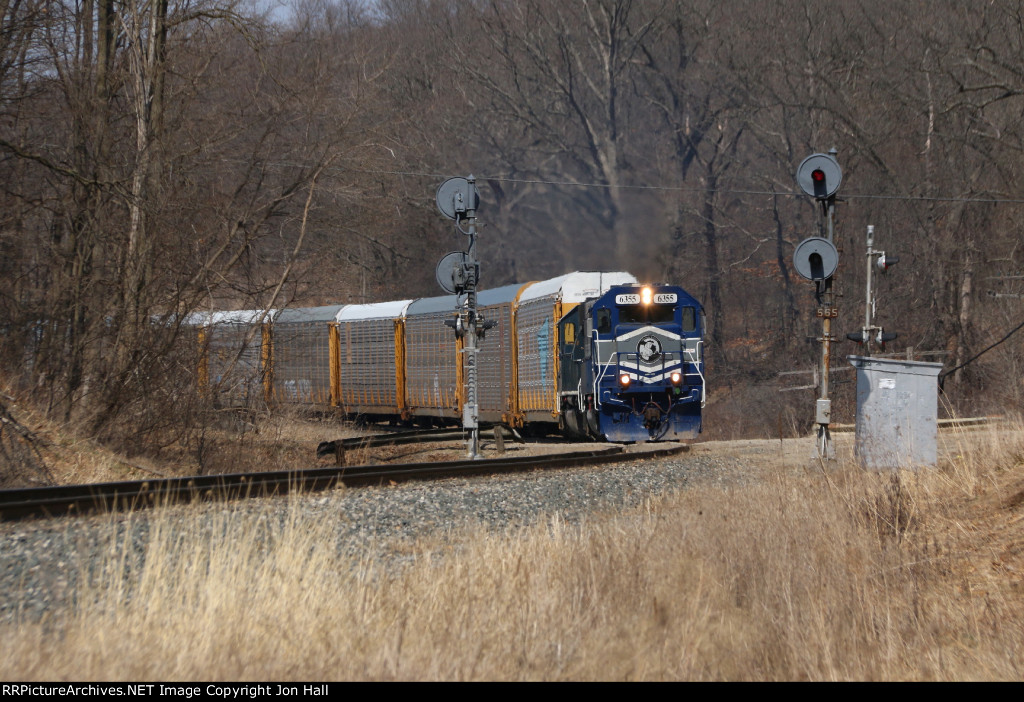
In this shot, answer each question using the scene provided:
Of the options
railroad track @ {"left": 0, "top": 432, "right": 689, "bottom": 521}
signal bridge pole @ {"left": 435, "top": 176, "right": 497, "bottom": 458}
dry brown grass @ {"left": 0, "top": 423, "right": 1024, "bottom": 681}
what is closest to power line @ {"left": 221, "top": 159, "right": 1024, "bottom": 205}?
signal bridge pole @ {"left": 435, "top": 176, "right": 497, "bottom": 458}

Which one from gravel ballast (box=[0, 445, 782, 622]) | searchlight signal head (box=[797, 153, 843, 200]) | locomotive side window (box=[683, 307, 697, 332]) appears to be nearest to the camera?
gravel ballast (box=[0, 445, 782, 622])

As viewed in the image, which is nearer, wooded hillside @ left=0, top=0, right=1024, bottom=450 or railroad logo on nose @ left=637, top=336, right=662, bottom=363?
wooded hillside @ left=0, top=0, right=1024, bottom=450

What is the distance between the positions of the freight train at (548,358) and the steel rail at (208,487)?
192 inches

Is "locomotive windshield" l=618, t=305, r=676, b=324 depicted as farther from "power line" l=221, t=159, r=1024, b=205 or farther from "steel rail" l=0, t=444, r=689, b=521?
"power line" l=221, t=159, r=1024, b=205

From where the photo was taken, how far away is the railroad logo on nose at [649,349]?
17.6 metres

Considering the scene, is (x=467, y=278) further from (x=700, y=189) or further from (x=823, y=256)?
(x=700, y=189)

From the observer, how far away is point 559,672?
188 inches

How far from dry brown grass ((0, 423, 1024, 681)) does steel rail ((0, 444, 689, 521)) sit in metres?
1.01

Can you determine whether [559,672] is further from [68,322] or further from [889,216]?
[889,216]

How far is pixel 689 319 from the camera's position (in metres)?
18.0

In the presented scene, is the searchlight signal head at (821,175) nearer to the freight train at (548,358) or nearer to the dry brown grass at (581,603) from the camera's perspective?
the dry brown grass at (581,603)

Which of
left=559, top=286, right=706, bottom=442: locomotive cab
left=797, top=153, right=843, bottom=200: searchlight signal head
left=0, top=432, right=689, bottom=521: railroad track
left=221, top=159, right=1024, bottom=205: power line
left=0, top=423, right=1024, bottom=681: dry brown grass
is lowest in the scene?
left=0, top=423, right=1024, bottom=681: dry brown grass

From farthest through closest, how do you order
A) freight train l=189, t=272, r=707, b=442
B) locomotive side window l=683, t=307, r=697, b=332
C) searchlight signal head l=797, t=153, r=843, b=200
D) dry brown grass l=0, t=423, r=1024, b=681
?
locomotive side window l=683, t=307, r=697, b=332 → freight train l=189, t=272, r=707, b=442 → searchlight signal head l=797, t=153, r=843, b=200 → dry brown grass l=0, t=423, r=1024, b=681

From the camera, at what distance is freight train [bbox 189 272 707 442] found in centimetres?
1739
